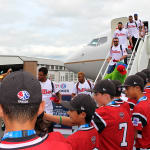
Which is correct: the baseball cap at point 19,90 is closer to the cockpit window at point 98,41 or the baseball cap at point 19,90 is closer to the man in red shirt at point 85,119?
the man in red shirt at point 85,119

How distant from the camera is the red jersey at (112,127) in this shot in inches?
100

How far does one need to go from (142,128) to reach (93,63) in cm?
925

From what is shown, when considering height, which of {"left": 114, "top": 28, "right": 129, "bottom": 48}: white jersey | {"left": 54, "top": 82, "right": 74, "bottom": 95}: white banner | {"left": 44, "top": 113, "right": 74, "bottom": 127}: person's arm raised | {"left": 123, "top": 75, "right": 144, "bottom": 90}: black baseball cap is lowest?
{"left": 54, "top": 82, "right": 74, "bottom": 95}: white banner

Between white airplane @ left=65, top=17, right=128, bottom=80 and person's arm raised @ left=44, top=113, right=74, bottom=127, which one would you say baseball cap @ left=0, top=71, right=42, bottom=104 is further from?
white airplane @ left=65, top=17, right=128, bottom=80

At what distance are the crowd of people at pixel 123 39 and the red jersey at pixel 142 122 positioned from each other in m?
6.01

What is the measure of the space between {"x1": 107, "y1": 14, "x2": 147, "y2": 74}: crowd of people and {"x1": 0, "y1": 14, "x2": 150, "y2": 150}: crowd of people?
172 inches

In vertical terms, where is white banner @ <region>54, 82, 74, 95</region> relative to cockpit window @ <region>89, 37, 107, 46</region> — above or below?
below

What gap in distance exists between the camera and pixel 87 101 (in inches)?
94.0

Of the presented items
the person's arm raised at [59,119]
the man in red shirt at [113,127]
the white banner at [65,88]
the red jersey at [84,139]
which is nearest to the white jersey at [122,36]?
the white banner at [65,88]

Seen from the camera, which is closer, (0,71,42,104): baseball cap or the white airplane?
(0,71,42,104): baseball cap

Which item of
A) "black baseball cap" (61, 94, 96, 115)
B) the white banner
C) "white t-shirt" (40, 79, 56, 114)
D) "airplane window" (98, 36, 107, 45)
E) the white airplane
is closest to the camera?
"black baseball cap" (61, 94, 96, 115)

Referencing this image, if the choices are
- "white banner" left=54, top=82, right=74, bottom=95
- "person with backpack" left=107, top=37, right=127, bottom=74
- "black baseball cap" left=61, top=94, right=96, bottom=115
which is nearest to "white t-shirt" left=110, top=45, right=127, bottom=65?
"person with backpack" left=107, top=37, right=127, bottom=74

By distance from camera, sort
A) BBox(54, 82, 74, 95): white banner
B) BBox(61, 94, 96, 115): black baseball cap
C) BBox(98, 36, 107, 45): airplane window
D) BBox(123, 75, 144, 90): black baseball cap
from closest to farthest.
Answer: BBox(61, 94, 96, 115): black baseball cap → BBox(123, 75, 144, 90): black baseball cap → BBox(54, 82, 74, 95): white banner → BBox(98, 36, 107, 45): airplane window

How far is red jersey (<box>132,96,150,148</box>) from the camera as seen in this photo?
3002 mm
